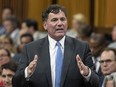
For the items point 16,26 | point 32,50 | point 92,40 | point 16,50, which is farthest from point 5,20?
point 32,50

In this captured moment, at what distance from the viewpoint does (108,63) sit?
642 centimetres

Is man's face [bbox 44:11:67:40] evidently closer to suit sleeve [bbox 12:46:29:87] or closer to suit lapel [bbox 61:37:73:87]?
suit lapel [bbox 61:37:73:87]

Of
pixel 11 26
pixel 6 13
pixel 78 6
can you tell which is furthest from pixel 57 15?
pixel 6 13

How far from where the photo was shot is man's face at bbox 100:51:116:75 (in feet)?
20.9

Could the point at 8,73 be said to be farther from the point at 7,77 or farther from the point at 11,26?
the point at 11,26

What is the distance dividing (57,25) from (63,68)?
1.27ft

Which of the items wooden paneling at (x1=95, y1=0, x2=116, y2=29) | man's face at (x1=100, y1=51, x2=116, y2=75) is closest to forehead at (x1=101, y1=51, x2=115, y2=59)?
man's face at (x1=100, y1=51, x2=116, y2=75)

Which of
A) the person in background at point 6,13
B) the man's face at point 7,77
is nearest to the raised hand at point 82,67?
the man's face at point 7,77

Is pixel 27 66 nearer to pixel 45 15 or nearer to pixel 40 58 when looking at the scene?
pixel 40 58

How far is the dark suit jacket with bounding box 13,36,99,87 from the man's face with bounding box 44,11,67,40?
6.6 inches

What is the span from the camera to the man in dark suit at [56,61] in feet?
15.3

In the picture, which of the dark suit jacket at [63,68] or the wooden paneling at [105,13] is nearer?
the dark suit jacket at [63,68]

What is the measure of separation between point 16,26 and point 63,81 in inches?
234

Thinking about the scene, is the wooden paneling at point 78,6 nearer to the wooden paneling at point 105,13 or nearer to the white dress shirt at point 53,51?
the wooden paneling at point 105,13
